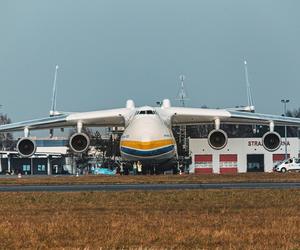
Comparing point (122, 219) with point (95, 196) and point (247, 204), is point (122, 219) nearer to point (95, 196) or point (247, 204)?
point (247, 204)

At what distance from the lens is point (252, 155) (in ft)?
283

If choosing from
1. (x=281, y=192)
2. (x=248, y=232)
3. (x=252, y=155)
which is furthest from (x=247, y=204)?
(x=252, y=155)

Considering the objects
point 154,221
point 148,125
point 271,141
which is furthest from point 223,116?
point 154,221

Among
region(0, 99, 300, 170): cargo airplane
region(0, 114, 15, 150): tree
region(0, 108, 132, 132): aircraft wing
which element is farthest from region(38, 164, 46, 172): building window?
region(0, 108, 132, 132): aircraft wing

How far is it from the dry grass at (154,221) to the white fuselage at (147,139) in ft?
68.6

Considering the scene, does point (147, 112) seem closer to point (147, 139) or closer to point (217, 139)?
point (147, 139)

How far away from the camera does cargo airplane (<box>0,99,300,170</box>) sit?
4534cm

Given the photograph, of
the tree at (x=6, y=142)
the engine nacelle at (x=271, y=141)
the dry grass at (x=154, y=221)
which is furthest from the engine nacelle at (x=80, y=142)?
the tree at (x=6, y=142)

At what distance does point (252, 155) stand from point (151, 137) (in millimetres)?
42834

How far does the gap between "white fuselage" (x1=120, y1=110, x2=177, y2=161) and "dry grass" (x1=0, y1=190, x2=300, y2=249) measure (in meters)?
20.9

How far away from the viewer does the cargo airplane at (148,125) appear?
45344 mm

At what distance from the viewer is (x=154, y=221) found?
15.6m

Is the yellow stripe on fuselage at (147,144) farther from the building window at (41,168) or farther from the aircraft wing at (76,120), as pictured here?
the building window at (41,168)

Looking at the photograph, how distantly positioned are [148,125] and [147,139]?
830 mm
